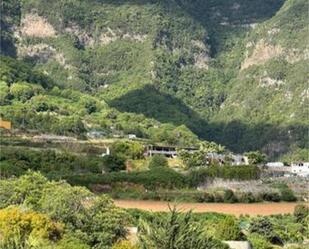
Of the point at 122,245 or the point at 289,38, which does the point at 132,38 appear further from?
the point at 122,245

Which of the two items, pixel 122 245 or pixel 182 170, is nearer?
pixel 122 245

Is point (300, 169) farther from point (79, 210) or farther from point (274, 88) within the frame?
point (79, 210)

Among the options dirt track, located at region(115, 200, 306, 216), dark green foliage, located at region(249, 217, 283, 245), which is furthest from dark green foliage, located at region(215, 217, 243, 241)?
dirt track, located at region(115, 200, 306, 216)

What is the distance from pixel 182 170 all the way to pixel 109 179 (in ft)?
44.8

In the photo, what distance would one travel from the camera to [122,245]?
34938 millimetres

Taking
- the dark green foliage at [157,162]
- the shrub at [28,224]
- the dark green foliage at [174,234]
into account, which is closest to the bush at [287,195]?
the dark green foliage at [157,162]

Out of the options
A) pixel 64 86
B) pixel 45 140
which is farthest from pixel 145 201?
pixel 64 86

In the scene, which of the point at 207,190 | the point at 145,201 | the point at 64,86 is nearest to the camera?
the point at 145,201

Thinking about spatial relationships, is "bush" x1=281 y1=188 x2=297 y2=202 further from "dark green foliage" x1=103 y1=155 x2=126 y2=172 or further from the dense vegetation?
the dense vegetation

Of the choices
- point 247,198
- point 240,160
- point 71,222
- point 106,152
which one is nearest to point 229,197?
point 247,198

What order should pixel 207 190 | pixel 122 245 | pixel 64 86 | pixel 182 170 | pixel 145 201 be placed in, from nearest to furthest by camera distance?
pixel 122 245 → pixel 145 201 → pixel 207 190 → pixel 182 170 → pixel 64 86

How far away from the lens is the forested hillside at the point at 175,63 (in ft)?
504

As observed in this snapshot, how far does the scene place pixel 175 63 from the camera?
177625mm

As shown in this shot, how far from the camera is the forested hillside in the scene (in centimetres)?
15350
